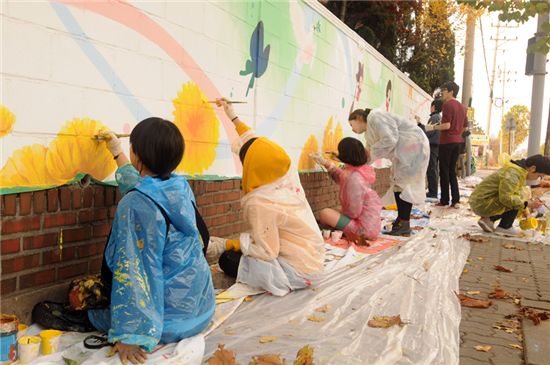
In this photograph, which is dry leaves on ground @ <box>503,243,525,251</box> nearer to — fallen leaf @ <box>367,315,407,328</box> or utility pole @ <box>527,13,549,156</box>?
fallen leaf @ <box>367,315,407,328</box>

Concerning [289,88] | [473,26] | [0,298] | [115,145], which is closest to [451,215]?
[289,88]

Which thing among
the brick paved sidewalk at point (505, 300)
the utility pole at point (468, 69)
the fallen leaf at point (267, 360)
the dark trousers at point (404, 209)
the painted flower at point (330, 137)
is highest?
the utility pole at point (468, 69)

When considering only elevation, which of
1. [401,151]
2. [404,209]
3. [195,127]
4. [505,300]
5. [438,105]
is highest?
[438,105]

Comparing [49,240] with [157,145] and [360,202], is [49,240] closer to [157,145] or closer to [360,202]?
[157,145]

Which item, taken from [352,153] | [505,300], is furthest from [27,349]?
[352,153]

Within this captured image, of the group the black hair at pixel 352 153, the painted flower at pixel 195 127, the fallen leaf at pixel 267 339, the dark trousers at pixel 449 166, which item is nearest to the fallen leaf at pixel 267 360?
the fallen leaf at pixel 267 339

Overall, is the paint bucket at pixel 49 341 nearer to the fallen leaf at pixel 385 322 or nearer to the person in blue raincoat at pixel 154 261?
the person in blue raincoat at pixel 154 261

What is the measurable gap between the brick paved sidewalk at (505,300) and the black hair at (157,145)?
189 centimetres

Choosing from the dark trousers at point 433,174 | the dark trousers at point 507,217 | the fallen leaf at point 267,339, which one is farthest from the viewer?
the dark trousers at point 433,174

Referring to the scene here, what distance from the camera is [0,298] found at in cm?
239

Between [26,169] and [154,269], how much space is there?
2.75 ft

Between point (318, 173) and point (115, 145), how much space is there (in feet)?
13.1

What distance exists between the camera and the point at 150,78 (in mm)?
3285

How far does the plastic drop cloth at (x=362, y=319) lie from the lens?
8.63ft
